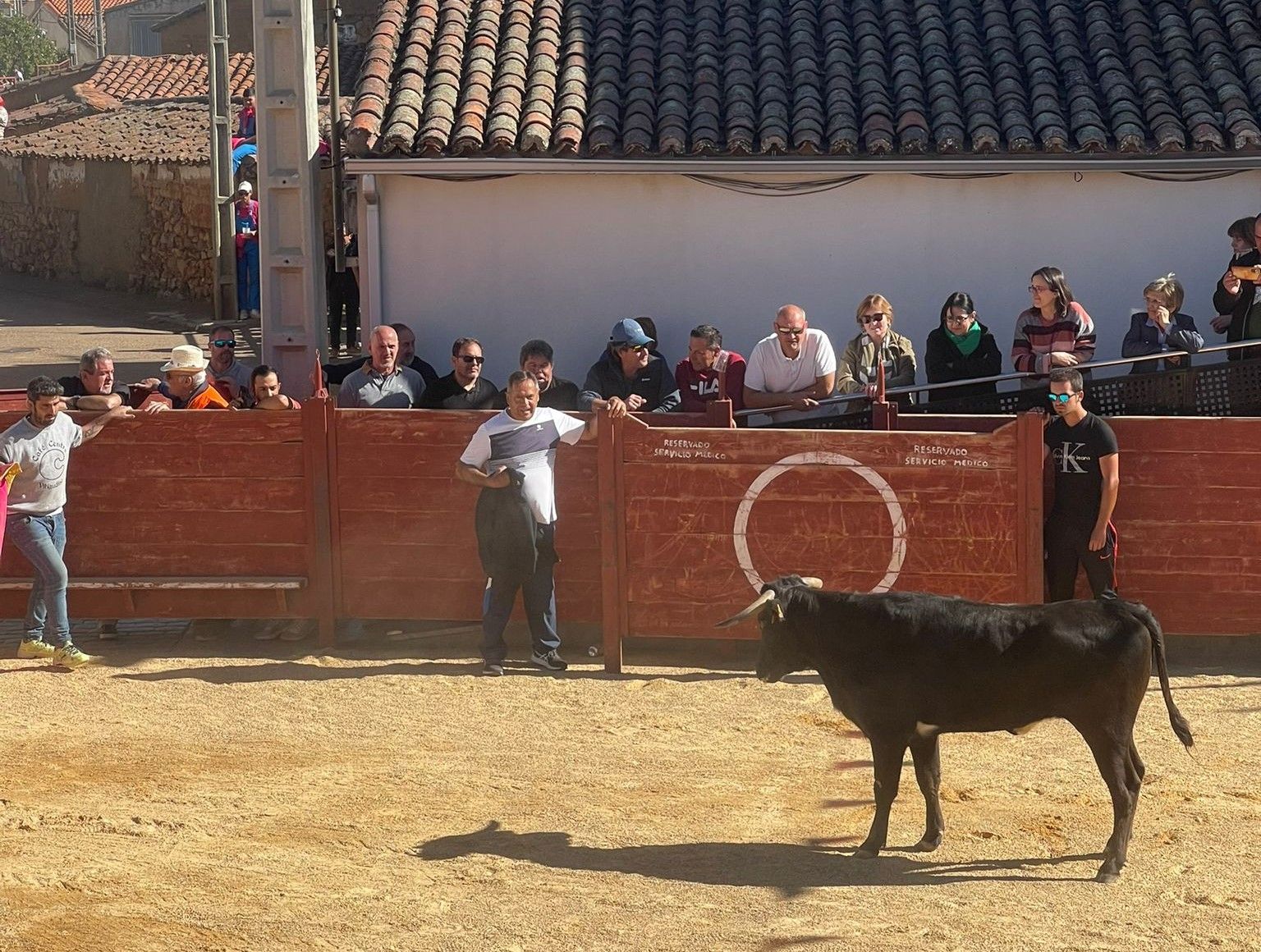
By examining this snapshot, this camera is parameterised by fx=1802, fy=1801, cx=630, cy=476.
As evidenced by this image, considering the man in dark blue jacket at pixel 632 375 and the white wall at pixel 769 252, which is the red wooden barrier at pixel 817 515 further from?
the white wall at pixel 769 252

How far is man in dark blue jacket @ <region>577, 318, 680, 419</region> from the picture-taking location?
10969mm

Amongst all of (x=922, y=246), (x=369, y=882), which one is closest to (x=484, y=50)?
(x=922, y=246)

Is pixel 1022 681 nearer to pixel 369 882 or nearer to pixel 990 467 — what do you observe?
pixel 369 882

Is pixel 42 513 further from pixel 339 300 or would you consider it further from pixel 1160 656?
pixel 339 300

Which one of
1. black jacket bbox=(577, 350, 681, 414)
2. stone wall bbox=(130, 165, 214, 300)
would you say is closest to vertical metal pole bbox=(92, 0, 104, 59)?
stone wall bbox=(130, 165, 214, 300)

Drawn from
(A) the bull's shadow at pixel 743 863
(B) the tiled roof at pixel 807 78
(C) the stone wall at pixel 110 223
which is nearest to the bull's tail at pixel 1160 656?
(A) the bull's shadow at pixel 743 863

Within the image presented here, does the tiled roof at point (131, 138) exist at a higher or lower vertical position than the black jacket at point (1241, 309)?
higher

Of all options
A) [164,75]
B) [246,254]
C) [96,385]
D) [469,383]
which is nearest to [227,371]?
[96,385]

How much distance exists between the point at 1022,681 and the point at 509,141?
24.1 ft

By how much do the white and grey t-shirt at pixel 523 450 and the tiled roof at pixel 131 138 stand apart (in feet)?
58.1

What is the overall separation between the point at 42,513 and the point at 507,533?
265cm

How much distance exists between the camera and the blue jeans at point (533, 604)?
10.0 metres

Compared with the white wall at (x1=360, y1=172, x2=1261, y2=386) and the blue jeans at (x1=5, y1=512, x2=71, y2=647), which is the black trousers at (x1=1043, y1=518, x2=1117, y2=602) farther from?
the blue jeans at (x1=5, y1=512, x2=71, y2=647)

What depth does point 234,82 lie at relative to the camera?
35.0 metres
